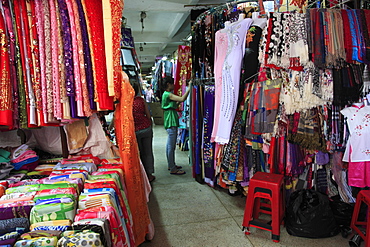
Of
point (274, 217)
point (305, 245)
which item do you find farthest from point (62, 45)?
point (305, 245)

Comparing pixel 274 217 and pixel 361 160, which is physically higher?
pixel 361 160

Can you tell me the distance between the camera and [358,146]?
2396mm

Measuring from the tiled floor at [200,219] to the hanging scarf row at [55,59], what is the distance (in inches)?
59.2

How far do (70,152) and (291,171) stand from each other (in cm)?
217

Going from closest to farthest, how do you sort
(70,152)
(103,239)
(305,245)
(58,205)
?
(103,239)
(58,205)
(70,152)
(305,245)

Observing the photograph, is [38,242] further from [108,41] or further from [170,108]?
[170,108]

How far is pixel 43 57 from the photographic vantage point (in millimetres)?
1646

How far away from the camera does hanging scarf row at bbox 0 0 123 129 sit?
62.9 inches

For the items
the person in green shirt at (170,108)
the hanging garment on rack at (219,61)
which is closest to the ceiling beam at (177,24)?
the person in green shirt at (170,108)

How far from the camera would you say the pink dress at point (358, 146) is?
2375 millimetres

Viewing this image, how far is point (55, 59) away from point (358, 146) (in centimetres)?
263

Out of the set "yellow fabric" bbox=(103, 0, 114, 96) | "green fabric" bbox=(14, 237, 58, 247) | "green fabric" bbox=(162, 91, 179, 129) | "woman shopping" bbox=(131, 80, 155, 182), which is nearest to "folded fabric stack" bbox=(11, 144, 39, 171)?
"yellow fabric" bbox=(103, 0, 114, 96)

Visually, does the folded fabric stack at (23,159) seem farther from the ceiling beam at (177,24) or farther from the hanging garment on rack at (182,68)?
the ceiling beam at (177,24)

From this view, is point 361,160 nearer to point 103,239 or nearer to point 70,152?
point 103,239
